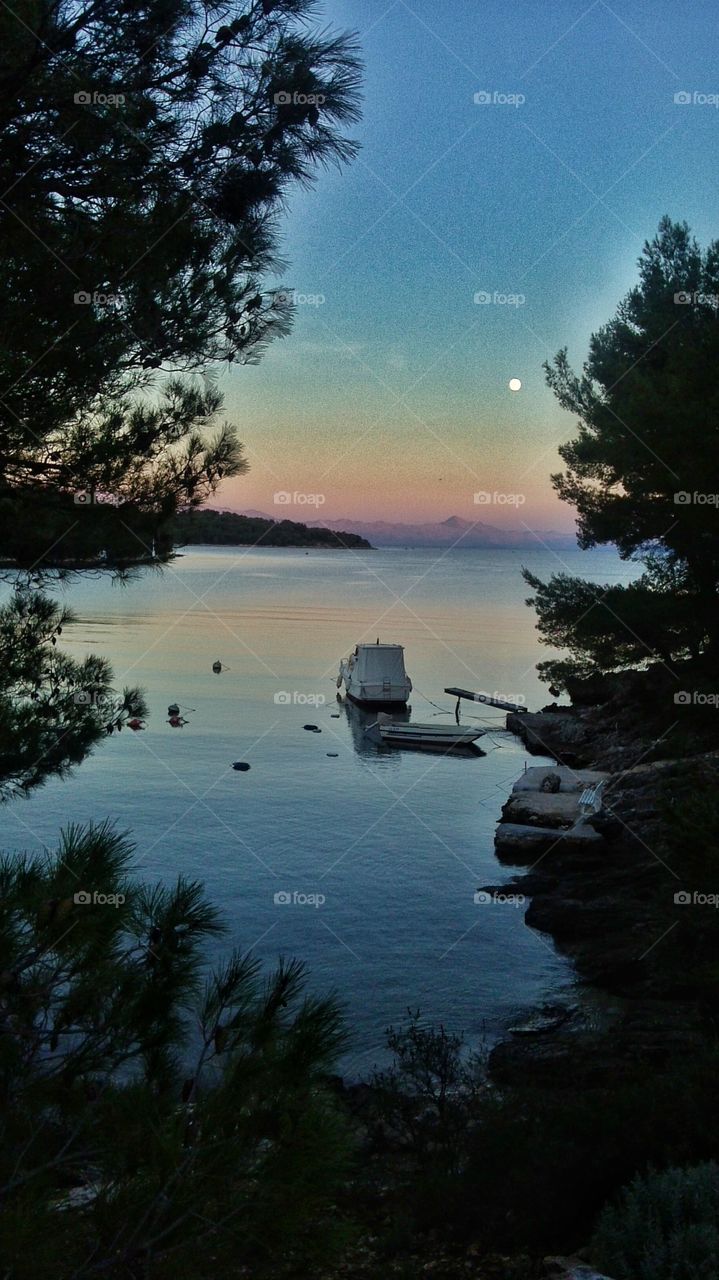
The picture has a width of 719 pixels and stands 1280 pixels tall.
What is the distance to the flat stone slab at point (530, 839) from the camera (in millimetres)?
23609

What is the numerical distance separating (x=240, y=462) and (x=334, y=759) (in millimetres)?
29491

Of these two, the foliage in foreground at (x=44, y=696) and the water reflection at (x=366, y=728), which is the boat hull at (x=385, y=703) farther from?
the foliage in foreground at (x=44, y=696)

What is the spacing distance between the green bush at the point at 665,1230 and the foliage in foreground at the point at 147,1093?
2.29 metres

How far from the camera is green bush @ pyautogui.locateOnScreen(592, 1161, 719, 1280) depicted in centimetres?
578

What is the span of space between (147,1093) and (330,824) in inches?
927

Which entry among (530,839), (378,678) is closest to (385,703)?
(378,678)

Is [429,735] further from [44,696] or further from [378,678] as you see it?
[44,696]

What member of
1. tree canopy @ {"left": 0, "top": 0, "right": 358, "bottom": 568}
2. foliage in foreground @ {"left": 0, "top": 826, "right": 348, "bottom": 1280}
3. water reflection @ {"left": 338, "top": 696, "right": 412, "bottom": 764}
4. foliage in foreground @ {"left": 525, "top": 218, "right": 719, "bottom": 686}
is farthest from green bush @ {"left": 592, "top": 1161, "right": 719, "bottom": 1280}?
water reflection @ {"left": 338, "top": 696, "right": 412, "bottom": 764}

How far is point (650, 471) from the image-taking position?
23203 millimetres

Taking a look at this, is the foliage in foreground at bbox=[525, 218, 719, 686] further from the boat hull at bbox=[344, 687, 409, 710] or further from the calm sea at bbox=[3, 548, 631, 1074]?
the boat hull at bbox=[344, 687, 409, 710]

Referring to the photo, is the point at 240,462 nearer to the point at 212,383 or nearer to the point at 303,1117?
the point at 212,383

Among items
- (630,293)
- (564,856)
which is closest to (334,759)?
(564,856)

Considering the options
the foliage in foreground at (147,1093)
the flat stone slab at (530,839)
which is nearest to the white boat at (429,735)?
the flat stone slab at (530,839)

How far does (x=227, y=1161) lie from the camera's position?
4.32m
